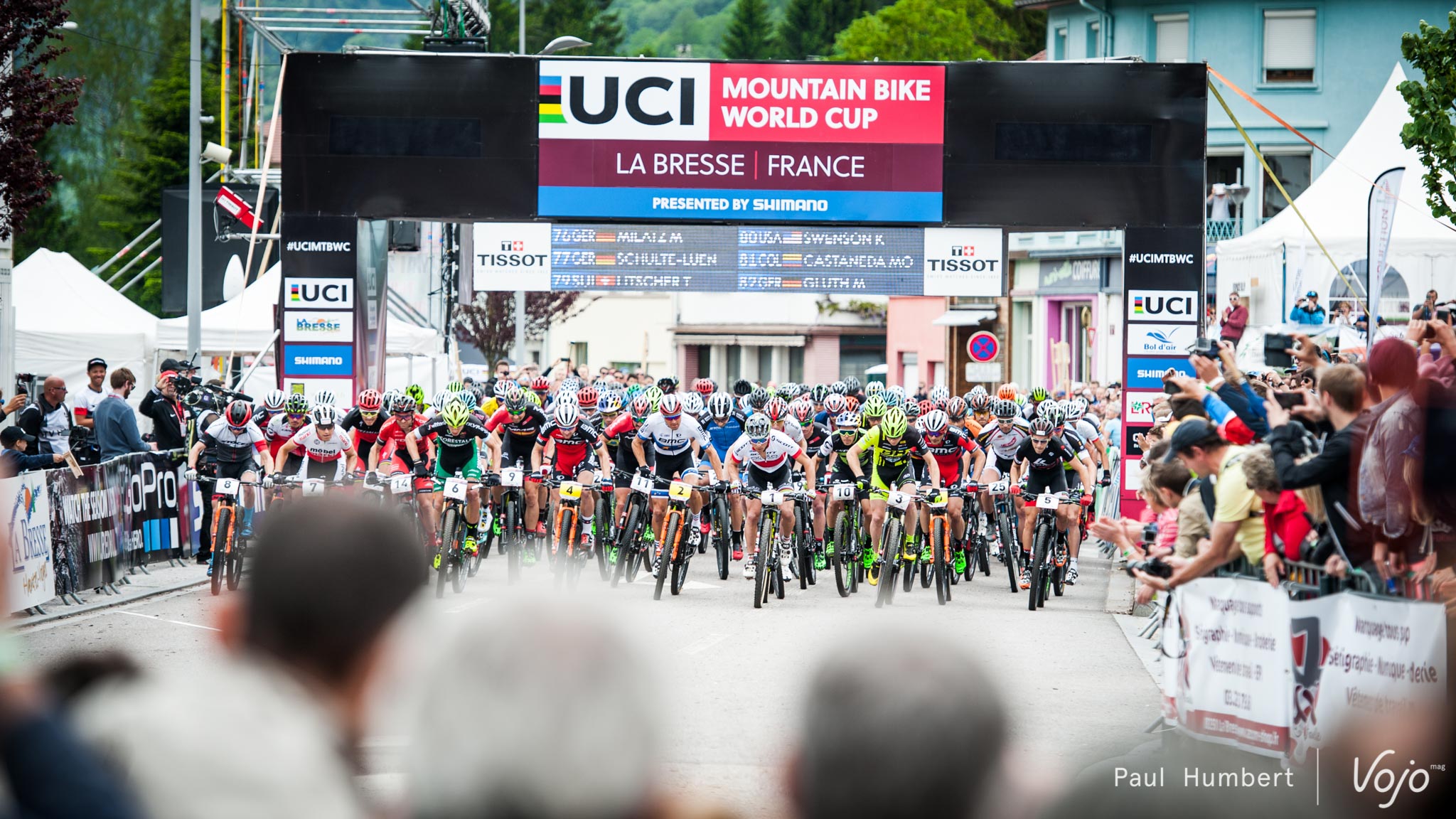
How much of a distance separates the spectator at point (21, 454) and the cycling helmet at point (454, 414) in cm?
340

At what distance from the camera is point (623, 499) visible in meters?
16.0

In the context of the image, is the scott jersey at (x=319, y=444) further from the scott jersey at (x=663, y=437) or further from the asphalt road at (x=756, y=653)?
the scott jersey at (x=663, y=437)

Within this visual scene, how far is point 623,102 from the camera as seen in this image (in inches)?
707

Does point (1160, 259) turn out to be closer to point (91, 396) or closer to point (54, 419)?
point (54, 419)

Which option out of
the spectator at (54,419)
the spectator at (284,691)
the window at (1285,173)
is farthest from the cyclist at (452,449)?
the window at (1285,173)

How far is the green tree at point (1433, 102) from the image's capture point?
53.2 ft

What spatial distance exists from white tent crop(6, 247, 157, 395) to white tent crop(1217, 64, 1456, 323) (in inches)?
697

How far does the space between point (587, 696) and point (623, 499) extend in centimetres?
1398

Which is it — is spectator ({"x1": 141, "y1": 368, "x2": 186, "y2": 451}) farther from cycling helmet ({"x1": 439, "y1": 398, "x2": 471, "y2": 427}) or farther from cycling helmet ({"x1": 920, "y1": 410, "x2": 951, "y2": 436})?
cycling helmet ({"x1": 920, "y1": 410, "x2": 951, "y2": 436})

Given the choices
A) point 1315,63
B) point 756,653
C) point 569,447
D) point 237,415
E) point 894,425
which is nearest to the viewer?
point 756,653

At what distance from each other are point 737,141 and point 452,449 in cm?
457

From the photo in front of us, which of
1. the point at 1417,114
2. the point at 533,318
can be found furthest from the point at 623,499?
the point at 533,318

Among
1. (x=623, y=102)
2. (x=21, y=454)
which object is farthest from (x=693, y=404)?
(x=21, y=454)

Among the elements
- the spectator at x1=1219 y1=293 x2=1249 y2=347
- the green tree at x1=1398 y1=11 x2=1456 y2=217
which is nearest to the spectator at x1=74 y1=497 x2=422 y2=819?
the green tree at x1=1398 y1=11 x2=1456 y2=217
